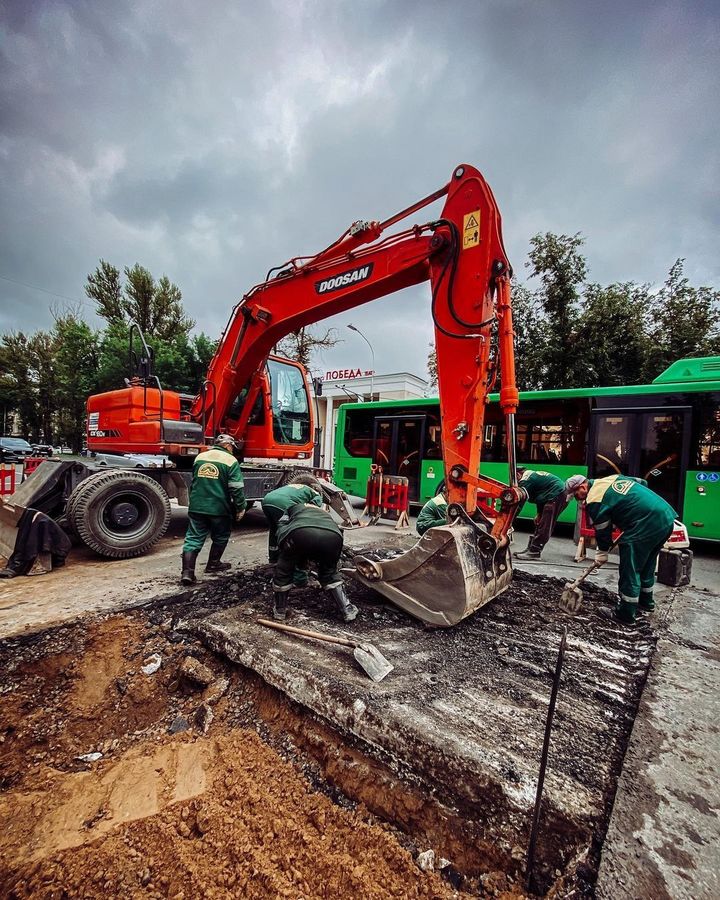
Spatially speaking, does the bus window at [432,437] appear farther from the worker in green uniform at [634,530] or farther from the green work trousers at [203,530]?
the green work trousers at [203,530]

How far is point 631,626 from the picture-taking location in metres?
3.44

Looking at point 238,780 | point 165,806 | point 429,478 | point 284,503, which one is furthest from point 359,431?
point 165,806

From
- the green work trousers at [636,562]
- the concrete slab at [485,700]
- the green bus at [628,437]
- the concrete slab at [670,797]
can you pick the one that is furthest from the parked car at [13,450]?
the concrete slab at [670,797]

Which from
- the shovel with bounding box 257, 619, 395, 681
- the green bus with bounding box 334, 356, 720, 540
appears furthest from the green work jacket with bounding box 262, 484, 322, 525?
the green bus with bounding box 334, 356, 720, 540

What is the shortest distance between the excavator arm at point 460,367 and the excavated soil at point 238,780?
439 mm

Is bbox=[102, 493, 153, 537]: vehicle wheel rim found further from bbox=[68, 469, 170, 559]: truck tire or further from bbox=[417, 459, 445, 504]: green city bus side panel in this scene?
bbox=[417, 459, 445, 504]: green city bus side panel

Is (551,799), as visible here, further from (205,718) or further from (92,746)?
(92,746)

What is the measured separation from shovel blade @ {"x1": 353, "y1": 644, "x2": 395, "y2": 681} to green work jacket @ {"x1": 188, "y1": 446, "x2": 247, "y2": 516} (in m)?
2.36

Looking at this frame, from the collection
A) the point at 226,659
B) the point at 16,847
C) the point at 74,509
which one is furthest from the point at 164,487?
the point at 16,847

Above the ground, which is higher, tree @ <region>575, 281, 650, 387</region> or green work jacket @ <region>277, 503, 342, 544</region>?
tree @ <region>575, 281, 650, 387</region>

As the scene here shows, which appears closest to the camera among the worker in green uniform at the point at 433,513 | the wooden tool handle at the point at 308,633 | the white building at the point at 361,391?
the wooden tool handle at the point at 308,633

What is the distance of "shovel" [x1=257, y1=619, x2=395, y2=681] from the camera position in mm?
2439

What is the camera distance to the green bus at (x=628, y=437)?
634 centimetres

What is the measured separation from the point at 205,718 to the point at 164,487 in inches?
171
